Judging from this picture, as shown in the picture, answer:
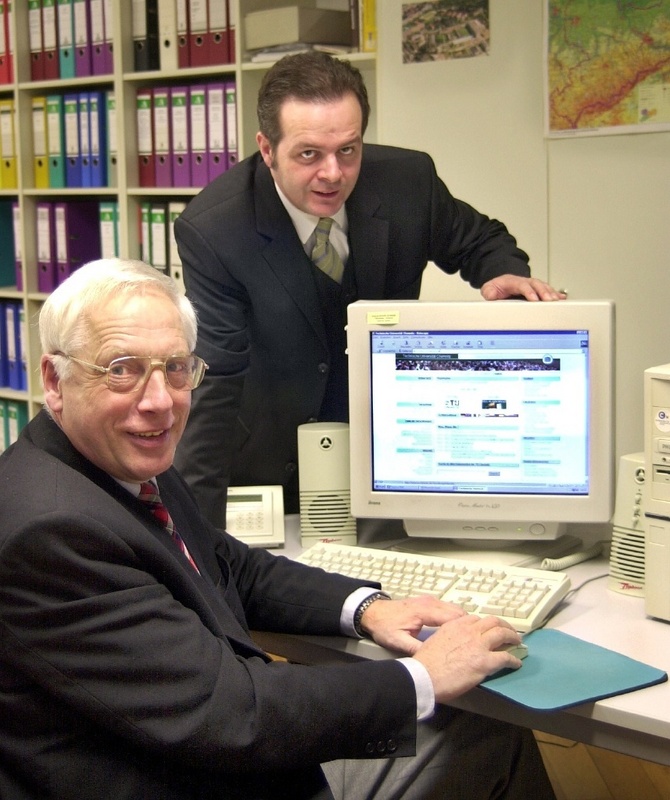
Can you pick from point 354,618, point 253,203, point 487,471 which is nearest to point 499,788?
point 354,618

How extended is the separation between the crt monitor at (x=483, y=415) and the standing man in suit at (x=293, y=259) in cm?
24

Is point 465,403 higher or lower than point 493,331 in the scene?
lower

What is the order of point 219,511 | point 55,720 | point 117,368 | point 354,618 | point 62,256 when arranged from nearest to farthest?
point 55,720 < point 117,368 < point 354,618 < point 219,511 < point 62,256

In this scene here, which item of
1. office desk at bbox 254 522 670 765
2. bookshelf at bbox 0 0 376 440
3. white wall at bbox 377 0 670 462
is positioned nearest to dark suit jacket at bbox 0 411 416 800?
office desk at bbox 254 522 670 765

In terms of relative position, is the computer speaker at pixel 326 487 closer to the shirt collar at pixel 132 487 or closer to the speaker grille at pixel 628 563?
the speaker grille at pixel 628 563

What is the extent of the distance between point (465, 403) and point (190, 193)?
82.3 inches

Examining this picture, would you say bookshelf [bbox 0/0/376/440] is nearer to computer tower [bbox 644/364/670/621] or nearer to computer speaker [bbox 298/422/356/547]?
computer speaker [bbox 298/422/356/547]

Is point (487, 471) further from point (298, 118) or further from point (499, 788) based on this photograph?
point (298, 118)

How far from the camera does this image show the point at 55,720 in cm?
127

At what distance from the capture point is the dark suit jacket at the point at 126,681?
4.06 ft

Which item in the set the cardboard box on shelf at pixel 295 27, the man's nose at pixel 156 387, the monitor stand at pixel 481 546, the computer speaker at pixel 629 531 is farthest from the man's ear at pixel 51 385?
the cardboard box on shelf at pixel 295 27

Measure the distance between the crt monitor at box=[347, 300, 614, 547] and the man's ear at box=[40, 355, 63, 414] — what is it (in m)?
0.69

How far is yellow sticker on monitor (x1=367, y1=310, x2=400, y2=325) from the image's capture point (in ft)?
6.41

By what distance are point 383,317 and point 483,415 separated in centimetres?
26
